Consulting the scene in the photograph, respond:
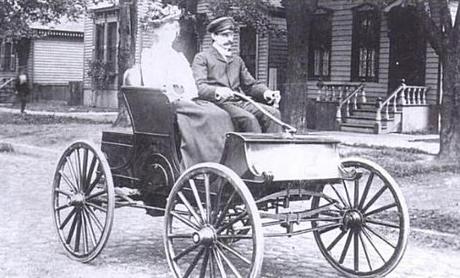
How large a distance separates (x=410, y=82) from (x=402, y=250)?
1969 cm

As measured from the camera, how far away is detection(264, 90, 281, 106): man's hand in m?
6.14

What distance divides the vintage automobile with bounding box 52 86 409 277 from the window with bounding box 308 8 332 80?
2083 cm

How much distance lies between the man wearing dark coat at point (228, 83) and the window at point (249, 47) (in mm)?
23277

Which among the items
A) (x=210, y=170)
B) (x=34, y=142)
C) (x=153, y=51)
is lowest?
(x=34, y=142)

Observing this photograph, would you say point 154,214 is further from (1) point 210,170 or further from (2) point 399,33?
(2) point 399,33

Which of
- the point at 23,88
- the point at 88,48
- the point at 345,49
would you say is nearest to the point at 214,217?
the point at 345,49

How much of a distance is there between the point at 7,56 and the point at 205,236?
138 ft

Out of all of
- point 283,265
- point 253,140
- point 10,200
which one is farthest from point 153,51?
point 10,200

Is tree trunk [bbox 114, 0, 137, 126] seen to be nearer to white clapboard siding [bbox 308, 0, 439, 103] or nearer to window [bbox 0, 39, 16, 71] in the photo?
white clapboard siding [bbox 308, 0, 439, 103]

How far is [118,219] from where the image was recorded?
8594 mm

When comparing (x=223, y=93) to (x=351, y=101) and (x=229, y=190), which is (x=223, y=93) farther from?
(x=351, y=101)

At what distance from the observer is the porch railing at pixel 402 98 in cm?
2241

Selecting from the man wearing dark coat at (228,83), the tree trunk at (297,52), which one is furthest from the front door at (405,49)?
the man wearing dark coat at (228,83)

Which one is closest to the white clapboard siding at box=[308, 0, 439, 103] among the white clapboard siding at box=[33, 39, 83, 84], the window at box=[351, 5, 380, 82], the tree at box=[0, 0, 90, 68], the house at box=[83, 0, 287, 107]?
the window at box=[351, 5, 380, 82]
